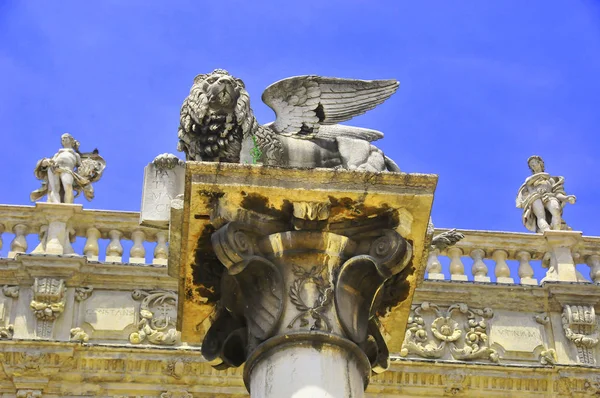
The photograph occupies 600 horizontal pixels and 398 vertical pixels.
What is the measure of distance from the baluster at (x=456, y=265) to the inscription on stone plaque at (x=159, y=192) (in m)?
8.03

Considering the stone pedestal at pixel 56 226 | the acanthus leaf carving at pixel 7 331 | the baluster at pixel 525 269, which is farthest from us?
the baluster at pixel 525 269

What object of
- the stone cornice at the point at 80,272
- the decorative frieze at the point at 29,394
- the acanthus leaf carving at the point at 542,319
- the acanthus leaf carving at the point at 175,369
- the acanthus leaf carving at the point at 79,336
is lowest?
the decorative frieze at the point at 29,394

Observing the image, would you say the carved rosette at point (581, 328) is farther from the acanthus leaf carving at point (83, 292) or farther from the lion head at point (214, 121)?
the lion head at point (214, 121)

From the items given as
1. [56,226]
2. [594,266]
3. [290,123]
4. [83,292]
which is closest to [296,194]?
[290,123]

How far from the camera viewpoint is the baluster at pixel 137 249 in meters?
16.6

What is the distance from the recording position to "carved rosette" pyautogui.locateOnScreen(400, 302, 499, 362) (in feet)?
53.7

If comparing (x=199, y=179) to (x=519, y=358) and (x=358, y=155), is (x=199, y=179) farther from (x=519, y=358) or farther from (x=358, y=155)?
(x=519, y=358)

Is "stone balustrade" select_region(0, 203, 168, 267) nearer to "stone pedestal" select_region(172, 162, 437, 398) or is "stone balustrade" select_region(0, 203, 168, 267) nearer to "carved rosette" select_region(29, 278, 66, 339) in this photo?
"carved rosette" select_region(29, 278, 66, 339)

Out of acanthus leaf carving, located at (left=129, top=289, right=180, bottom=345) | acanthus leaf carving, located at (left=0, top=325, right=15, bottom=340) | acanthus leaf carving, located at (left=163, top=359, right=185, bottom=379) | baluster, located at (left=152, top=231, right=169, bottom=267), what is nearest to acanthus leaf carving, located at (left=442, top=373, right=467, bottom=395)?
acanthus leaf carving, located at (left=163, top=359, right=185, bottom=379)

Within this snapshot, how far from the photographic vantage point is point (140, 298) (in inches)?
643

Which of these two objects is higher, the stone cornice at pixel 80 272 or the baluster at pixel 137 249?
the baluster at pixel 137 249

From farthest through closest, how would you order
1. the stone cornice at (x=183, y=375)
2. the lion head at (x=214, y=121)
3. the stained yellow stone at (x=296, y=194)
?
the stone cornice at (x=183, y=375), the lion head at (x=214, y=121), the stained yellow stone at (x=296, y=194)

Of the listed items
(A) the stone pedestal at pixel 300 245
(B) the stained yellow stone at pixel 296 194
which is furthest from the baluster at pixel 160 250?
(B) the stained yellow stone at pixel 296 194

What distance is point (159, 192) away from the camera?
31.0 ft
